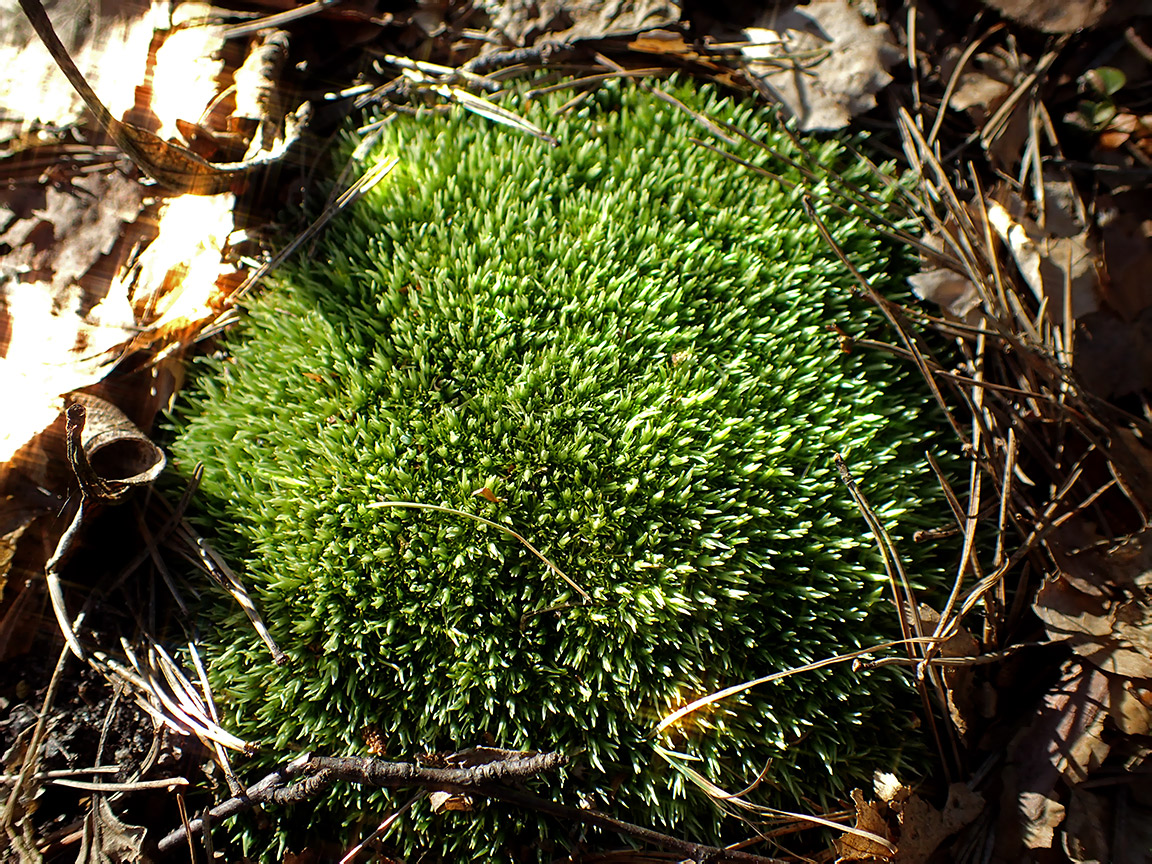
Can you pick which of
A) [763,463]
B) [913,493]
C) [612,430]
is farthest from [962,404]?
[612,430]

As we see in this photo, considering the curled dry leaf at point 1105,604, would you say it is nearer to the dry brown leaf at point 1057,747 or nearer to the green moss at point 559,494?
the dry brown leaf at point 1057,747

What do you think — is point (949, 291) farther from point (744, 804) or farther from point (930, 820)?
point (744, 804)

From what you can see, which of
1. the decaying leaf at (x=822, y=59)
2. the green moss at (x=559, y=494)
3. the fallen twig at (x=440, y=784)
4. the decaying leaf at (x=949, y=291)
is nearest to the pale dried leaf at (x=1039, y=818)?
the green moss at (x=559, y=494)

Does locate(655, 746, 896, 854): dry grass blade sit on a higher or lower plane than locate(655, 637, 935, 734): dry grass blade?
lower

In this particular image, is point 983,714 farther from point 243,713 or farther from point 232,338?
point 232,338

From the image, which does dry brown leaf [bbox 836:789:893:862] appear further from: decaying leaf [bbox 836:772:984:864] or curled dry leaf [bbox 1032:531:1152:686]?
curled dry leaf [bbox 1032:531:1152:686]

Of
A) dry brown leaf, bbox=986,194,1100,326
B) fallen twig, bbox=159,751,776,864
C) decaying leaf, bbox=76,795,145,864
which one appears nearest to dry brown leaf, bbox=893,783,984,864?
fallen twig, bbox=159,751,776,864
